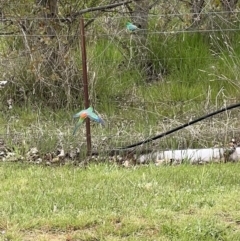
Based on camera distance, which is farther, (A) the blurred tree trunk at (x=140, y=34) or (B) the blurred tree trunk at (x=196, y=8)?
(B) the blurred tree trunk at (x=196, y=8)

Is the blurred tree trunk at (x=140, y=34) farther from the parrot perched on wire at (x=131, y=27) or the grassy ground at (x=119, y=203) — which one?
the grassy ground at (x=119, y=203)

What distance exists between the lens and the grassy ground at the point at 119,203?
4254mm

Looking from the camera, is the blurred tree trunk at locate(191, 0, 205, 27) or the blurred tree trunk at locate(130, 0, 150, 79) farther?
the blurred tree trunk at locate(191, 0, 205, 27)

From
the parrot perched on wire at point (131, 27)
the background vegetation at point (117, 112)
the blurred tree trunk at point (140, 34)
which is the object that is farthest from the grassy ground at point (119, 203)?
the blurred tree trunk at point (140, 34)

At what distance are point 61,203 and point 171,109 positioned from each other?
2.68m

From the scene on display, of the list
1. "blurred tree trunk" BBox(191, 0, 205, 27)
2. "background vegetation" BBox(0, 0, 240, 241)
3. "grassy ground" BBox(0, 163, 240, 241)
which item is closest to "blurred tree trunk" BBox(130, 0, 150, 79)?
"background vegetation" BBox(0, 0, 240, 241)

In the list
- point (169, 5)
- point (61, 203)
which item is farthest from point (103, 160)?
point (169, 5)

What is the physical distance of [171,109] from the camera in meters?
7.11

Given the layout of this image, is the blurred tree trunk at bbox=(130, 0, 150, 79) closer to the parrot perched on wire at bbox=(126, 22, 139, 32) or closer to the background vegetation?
the background vegetation

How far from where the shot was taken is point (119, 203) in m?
4.76

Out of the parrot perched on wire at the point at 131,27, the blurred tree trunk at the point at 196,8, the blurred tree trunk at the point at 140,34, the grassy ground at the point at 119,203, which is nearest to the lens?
the grassy ground at the point at 119,203

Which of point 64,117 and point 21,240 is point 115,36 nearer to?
point 64,117

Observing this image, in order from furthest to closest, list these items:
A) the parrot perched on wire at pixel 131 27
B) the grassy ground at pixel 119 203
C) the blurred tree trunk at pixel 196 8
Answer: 1. the blurred tree trunk at pixel 196 8
2. the parrot perched on wire at pixel 131 27
3. the grassy ground at pixel 119 203

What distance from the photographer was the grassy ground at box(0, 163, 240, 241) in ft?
14.0
